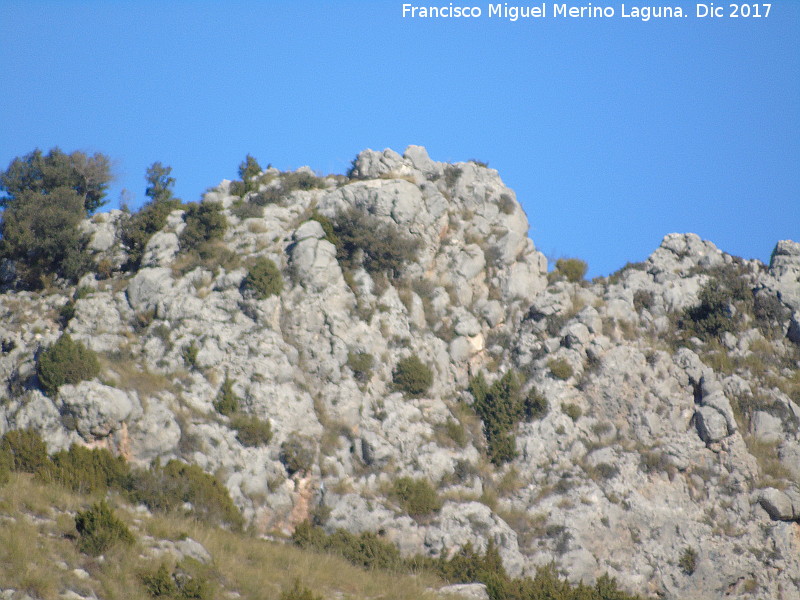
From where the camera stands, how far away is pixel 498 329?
1807 inches

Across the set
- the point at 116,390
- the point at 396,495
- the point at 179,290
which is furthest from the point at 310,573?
the point at 179,290

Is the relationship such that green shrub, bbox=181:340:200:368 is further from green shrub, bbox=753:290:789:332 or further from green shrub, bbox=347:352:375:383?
green shrub, bbox=753:290:789:332

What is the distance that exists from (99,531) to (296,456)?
38.6 ft

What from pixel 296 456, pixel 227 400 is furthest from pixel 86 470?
pixel 296 456

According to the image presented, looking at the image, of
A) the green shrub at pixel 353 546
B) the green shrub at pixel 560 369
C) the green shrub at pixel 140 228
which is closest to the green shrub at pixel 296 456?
the green shrub at pixel 353 546

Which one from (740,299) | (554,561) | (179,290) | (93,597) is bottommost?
(93,597)

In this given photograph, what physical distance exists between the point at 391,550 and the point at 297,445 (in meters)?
6.10

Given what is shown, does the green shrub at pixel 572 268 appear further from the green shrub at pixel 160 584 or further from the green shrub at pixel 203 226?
the green shrub at pixel 160 584

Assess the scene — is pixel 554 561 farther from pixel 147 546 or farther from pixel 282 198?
pixel 282 198

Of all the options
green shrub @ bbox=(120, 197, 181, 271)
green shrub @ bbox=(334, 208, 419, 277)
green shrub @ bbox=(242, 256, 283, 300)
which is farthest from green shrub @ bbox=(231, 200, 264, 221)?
green shrub @ bbox=(242, 256, 283, 300)

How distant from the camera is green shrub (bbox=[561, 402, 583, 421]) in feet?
135

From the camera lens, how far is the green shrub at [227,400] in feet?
122

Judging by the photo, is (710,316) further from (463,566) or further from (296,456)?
(296,456)

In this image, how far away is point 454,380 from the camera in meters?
43.4
